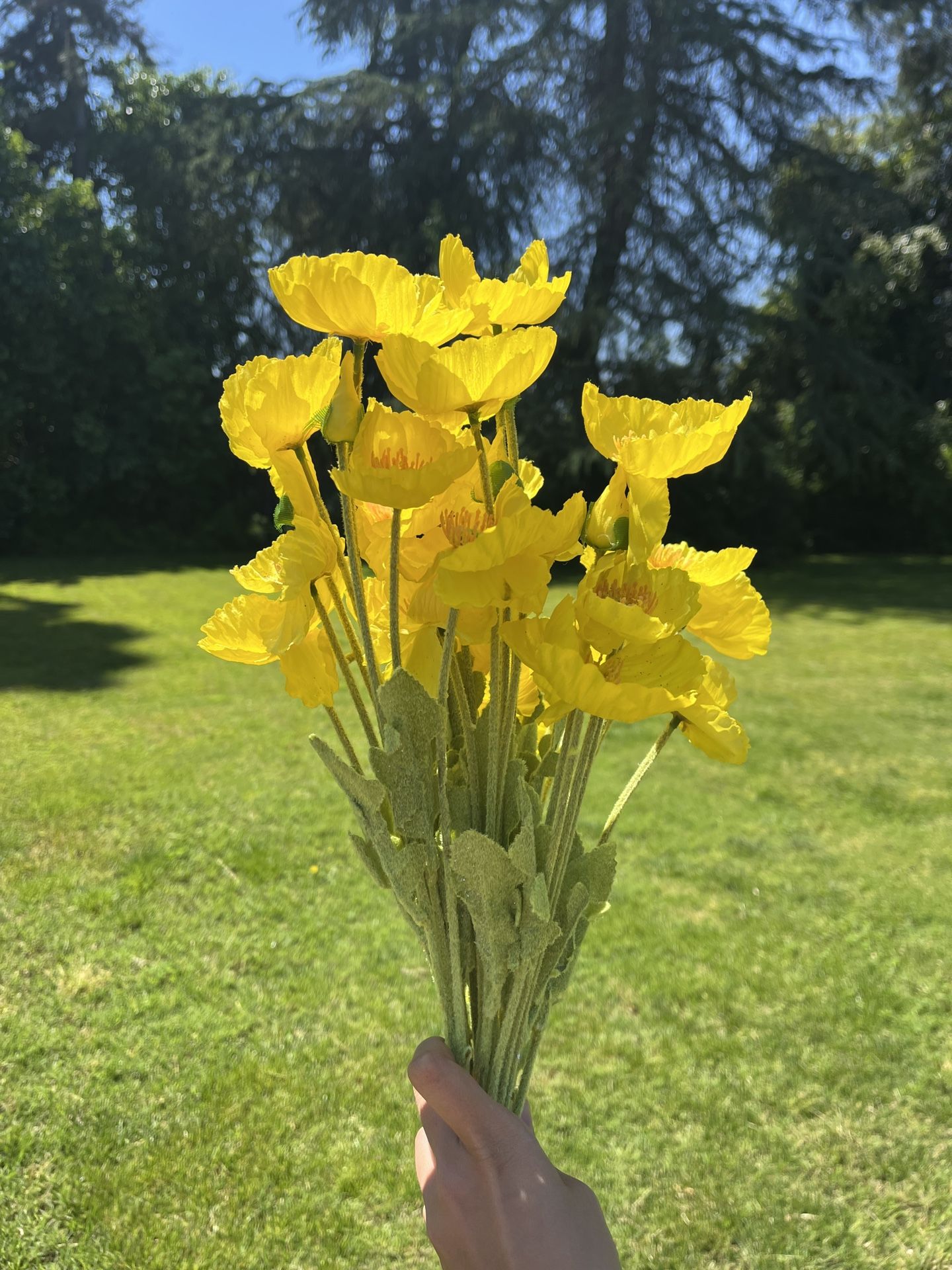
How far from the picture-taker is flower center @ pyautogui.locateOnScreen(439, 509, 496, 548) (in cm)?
50

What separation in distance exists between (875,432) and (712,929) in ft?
33.6

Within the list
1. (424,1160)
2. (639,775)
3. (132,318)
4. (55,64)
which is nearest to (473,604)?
(639,775)

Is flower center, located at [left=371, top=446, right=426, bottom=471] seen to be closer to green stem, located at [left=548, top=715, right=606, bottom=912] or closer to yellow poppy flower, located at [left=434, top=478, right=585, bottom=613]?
yellow poppy flower, located at [left=434, top=478, right=585, bottom=613]

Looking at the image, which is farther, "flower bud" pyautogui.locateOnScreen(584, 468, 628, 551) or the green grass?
the green grass

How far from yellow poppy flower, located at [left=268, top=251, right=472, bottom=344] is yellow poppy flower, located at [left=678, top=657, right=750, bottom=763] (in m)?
0.28

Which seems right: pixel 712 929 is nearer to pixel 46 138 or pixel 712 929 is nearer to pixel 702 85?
pixel 702 85

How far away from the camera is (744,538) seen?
1138 centimetres

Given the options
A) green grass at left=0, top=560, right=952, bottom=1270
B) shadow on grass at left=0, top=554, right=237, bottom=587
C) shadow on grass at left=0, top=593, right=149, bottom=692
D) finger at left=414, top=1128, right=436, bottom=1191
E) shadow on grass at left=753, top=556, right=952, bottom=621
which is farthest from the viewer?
shadow on grass at left=0, top=554, right=237, bottom=587

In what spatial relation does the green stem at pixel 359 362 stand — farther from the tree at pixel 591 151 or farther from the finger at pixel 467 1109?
the tree at pixel 591 151

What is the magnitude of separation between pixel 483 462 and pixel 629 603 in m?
0.12

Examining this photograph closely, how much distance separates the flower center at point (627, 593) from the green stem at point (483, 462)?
3.2 inches

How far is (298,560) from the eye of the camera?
48cm

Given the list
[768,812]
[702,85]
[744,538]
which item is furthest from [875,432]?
[768,812]

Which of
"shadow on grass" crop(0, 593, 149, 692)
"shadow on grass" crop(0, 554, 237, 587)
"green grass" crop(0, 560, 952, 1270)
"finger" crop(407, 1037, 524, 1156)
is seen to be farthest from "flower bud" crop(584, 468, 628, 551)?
"shadow on grass" crop(0, 554, 237, 587)
